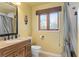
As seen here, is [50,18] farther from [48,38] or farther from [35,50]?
[35,50]

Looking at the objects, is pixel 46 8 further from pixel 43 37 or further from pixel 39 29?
pixel 43 37

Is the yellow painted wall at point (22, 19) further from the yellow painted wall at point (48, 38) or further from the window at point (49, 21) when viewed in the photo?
the window at point (49, 21)

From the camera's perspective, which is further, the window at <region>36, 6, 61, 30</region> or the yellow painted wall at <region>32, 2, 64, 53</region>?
the yellow painted wall at <region>32, 2, 64, 53</region>

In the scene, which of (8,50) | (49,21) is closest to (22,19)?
(49,21)

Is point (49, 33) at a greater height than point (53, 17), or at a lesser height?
lesser

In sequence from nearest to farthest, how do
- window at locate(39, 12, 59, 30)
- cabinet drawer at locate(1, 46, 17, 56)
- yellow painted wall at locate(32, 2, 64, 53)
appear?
cabinet drawer at locate(1, 46, 17, 56) → window at locate(39, 12, 59, 30) → yellow painted wall at locate(32, 2, 64, 53)

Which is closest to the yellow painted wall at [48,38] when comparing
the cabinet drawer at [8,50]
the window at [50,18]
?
the window at [50,18]

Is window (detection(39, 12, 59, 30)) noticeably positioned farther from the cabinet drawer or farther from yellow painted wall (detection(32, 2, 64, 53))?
the cabinet drawer

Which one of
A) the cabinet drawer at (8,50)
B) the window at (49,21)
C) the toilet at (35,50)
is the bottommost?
the toilet at (35,50)

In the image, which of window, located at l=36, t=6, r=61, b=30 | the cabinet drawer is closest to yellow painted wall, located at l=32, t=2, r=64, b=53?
window, located at l=36, t=6, r=61, b=30

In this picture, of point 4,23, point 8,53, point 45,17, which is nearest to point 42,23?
point 45,17

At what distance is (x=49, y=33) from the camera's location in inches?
85.7

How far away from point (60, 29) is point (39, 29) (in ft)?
1.60

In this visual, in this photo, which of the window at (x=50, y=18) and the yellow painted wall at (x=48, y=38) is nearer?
the window at (x=50, y=18)
